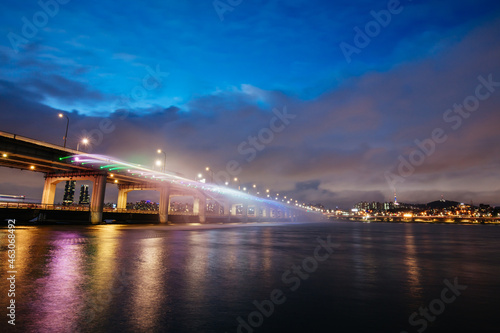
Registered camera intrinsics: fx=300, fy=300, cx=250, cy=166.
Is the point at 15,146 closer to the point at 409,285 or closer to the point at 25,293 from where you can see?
the point at 25,293

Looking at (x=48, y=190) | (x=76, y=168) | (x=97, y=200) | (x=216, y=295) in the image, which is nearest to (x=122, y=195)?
(x=48, y=190)

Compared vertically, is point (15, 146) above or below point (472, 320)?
above

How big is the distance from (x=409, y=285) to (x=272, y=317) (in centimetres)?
555

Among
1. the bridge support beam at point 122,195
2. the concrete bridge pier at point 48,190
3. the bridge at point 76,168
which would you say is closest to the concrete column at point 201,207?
the bridge at point 76,168

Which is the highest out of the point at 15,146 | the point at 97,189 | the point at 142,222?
the point at 15,146

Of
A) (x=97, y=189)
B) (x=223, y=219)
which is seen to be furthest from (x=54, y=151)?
(x=223, y=219)

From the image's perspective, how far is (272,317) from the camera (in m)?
6.14

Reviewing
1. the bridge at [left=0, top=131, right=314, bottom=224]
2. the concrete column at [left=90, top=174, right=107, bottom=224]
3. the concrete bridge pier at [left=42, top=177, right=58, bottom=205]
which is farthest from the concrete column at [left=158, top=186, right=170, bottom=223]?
the concrete bridge pier at [left=42, top=177, right=58, bottom=205]

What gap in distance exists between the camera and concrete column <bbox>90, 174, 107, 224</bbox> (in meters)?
55.8
